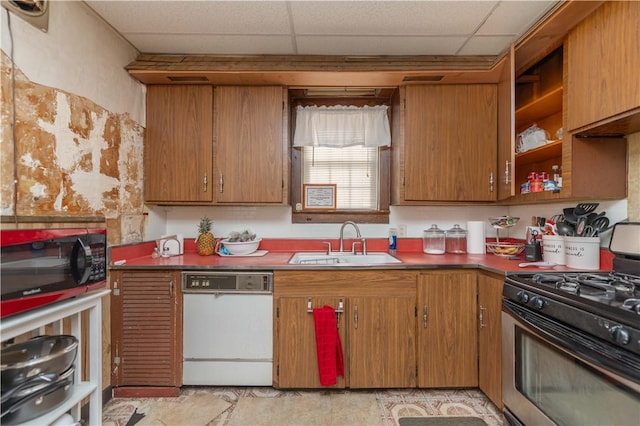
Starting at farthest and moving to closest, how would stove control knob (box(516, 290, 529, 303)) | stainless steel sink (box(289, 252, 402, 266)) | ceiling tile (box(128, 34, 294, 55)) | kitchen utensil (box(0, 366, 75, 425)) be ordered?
stainless steel sink (box(289, 252, 402, 266)) < ceiling tile (box(128, 34, 294, 55)) < stove control knob (box(516, 290, 529, 303)) < kitchen utensil (box(0, 366, 75, 425))

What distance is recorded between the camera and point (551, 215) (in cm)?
207

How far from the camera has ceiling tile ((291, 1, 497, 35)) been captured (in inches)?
65.0

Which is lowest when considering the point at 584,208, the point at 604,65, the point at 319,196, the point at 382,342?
the point at 382,342

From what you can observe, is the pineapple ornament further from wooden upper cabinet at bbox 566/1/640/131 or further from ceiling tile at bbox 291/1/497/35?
wooden upper cabinet at bbox 566/1/640/131

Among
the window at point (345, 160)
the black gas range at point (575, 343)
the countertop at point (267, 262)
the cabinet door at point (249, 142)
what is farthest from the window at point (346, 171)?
the black gas range at point (575, 343)

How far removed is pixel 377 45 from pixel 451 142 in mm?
872

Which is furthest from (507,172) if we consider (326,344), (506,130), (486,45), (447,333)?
(326,344)

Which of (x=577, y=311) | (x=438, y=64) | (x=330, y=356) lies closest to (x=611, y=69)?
(x=438, y=64)

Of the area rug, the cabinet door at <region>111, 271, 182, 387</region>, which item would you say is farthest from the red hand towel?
the cabinet door at <region>111, 271, 182, 387</region>

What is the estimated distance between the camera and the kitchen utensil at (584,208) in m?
1.73

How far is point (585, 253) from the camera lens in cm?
163

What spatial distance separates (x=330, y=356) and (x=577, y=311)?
4.17ft

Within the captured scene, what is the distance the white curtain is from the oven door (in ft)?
5.30

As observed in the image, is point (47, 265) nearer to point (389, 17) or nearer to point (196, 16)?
point (196, 16)
